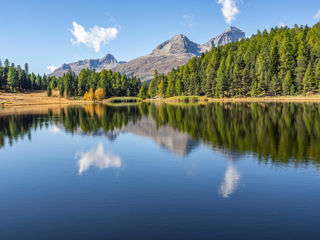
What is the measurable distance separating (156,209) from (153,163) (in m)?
11.1

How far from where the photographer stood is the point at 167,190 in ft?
58.5

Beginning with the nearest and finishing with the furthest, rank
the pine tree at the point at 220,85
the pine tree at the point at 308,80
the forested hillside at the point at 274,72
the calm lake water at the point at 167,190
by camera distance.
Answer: the calm lake water at the point at 167,190 → the pine tree at the point at 308,80 → the forested hillside at the point at 274,72 → the pine tree at the point at 220,85

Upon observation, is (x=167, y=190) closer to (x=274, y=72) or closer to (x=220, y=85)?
(x=220, y=85)

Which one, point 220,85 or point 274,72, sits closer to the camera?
point 274,72

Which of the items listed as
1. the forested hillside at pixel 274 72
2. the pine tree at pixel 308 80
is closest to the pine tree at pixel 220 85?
the forested hillside at pixel 274 72

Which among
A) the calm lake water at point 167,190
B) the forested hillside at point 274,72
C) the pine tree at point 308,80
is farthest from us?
the forested hillside at point 274,72

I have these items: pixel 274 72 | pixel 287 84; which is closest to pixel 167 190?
pixel 287 84

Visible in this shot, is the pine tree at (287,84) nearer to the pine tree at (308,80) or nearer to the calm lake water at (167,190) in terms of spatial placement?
the pine tree at (308,80)

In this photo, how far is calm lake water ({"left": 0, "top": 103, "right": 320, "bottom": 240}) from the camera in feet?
41.8

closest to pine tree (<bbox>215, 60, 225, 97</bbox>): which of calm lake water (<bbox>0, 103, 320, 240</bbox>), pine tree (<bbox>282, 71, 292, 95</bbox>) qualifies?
pine tree (<bbox>282, 71, 292, 95</bbox>)

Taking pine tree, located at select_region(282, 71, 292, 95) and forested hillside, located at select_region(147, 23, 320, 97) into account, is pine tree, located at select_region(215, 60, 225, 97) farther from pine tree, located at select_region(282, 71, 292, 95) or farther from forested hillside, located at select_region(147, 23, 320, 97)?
pine tree, located at select_region(282, 71, 292, 95)

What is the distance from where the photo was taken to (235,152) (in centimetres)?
2798

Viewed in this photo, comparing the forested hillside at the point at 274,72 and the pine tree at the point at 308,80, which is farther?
the forested hillside at the point at 274,72

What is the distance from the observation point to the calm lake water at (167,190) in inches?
502
